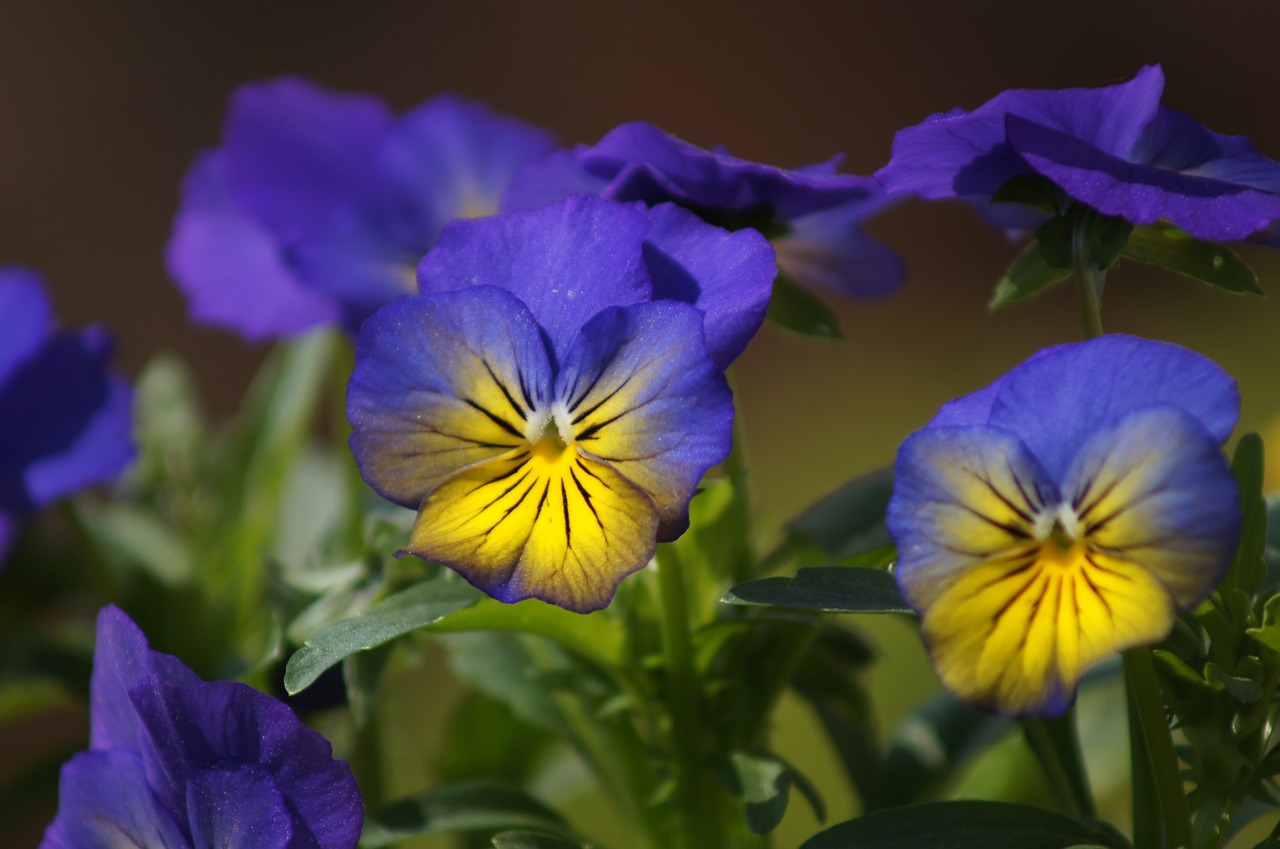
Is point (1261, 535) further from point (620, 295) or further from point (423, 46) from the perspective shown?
point (423, 46)

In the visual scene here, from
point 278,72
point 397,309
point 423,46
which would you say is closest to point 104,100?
point 278,72

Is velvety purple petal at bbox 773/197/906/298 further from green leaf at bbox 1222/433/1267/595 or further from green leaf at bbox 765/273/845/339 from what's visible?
green leaf at bbox 1222/433/1267/595

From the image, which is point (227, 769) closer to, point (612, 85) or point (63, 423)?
point (63, 423)

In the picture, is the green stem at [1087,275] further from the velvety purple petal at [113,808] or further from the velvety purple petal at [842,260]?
the velvety purple petal at [113,808]

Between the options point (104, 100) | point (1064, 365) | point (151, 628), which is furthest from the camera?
point (104, 100)

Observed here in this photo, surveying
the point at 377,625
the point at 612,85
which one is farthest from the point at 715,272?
the point at 612,85

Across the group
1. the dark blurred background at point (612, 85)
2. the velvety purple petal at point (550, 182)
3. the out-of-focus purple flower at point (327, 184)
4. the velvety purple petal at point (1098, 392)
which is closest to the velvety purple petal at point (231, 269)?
the out-of-focus purple flower at point (327, 184)
